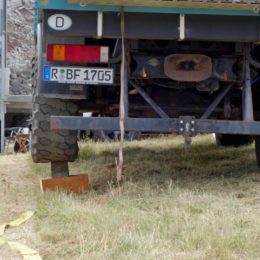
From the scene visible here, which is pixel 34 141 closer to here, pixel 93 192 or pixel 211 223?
pixel 93 192

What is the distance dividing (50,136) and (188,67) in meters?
1.35

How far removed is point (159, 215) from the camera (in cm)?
392

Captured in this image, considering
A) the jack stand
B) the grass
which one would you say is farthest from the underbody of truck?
the grass

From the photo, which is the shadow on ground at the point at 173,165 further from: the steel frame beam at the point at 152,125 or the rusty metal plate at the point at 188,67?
the rusty metal plate at the point at 188,67

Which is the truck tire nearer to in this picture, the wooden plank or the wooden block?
the wooden block

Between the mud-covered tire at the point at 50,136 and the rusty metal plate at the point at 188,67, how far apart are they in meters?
1.00

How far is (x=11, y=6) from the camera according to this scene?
33.2 metres

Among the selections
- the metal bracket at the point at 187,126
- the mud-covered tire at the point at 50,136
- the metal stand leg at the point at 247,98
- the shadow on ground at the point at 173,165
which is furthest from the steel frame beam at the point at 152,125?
the shadow on ground at the point at 173,165

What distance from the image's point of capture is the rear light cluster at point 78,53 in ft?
15.8

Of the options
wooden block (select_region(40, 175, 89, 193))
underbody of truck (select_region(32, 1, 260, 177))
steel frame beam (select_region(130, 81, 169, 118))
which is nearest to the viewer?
underbody of truck (select_region(32, 1, 260, 177))

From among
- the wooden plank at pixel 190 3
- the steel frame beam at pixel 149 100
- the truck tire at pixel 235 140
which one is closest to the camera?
the wooden plank at pixel 190 3

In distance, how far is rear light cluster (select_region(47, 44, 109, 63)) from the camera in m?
4.81

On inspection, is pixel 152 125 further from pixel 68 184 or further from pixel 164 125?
pixel 68 184

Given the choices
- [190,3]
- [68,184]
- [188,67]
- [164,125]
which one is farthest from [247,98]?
[68,184]
